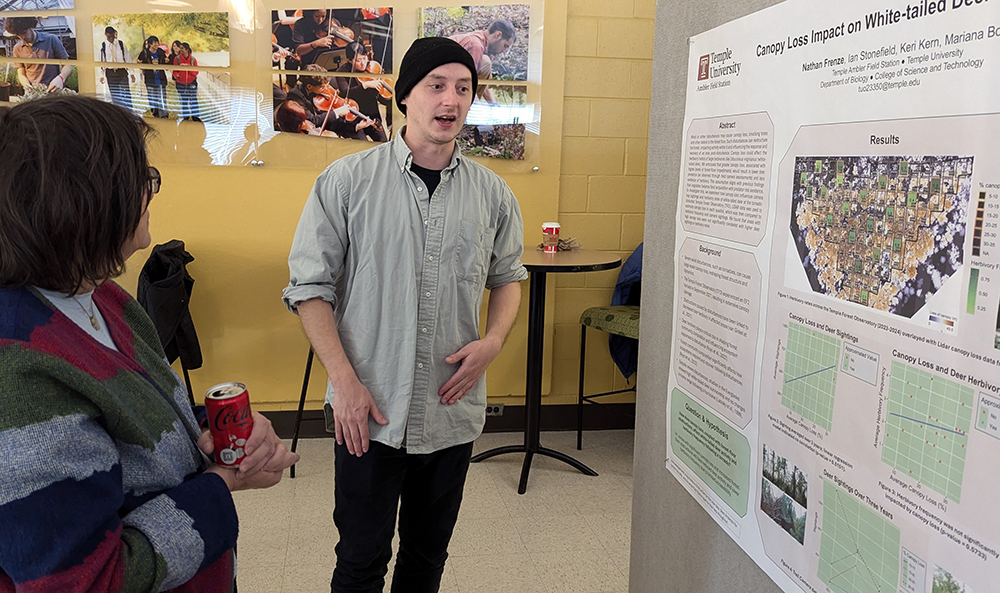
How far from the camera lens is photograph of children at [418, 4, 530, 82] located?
3479mm

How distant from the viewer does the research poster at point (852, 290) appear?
76 centimetres

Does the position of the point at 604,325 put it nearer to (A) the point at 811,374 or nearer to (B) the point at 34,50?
(A) the point at 811,374

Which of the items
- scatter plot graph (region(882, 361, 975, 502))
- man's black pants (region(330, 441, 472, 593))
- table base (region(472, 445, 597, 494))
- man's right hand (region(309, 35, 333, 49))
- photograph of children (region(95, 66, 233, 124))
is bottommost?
table base (region(472, 445, 597, 494))

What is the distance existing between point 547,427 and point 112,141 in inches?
129

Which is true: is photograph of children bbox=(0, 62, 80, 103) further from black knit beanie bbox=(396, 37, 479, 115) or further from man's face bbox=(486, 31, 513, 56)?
black knit beanie bbox=(396, 37, 479, 115)

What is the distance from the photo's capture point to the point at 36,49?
3.31m

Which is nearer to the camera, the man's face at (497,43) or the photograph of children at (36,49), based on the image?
the photograph of children at (36,49)

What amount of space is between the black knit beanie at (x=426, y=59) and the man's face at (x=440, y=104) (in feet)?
0.04

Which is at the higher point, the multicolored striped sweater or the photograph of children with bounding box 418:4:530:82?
the photograph of children with bounding box 418:4:530:82

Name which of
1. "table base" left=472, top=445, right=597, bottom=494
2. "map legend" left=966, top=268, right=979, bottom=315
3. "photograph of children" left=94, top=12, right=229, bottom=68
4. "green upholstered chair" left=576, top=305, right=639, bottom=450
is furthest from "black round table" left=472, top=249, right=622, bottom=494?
"map legend" left=966, top=268, right=979, bottom=315

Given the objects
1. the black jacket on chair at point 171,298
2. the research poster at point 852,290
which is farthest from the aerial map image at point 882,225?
the black jacket on chair at point 171,298

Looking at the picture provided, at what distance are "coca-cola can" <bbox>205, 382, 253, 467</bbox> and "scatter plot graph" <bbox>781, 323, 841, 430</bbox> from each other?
2.65ft

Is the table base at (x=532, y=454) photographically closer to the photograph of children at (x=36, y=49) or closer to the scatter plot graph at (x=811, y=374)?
the scatter plot graph at (x=811, y=374)

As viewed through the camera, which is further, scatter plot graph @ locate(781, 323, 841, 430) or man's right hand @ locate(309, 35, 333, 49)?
man's right hand @ locate(309, 35, 333, 49)
